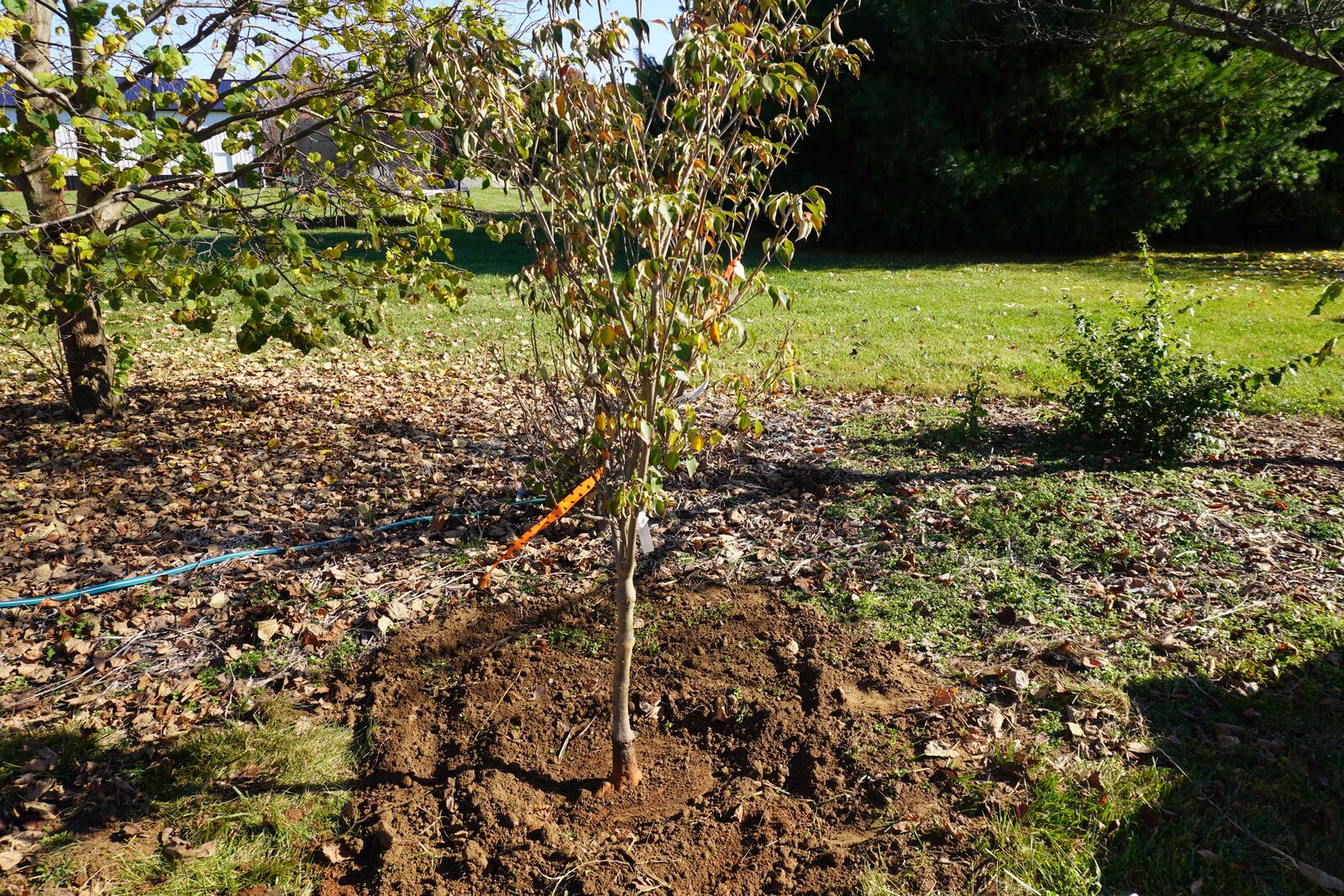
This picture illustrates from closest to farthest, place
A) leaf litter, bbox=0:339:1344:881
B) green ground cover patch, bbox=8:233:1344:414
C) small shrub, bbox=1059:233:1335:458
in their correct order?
1. leaf litter, bbox=0:339:1344:881
2. small shrub, bbox=1059:233:1335:458
3. green ground cover patch, bbox=8:233:1344:414

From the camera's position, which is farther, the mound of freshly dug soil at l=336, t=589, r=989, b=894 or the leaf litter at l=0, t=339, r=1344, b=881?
the leaf litter at l=0, t=339, r=1344, b=881

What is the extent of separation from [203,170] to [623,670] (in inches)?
132

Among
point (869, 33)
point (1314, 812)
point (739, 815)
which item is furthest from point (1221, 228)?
point (739, 815)

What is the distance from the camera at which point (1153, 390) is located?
5488 mm

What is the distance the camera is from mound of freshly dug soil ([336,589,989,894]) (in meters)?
2.71

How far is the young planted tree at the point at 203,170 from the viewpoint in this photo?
397cm

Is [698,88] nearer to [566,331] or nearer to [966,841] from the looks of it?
[566,331]

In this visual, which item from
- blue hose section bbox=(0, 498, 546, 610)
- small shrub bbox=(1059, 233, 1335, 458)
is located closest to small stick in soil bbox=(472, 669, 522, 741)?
blue hose section bbox=(0, 498, 546, 610)

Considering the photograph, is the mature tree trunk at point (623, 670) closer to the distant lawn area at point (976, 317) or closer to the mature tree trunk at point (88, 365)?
the distant lawn area at point (976, 317)

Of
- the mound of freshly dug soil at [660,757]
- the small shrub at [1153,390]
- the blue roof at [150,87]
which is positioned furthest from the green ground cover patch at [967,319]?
the mound of freshly dug soil at [660,757]

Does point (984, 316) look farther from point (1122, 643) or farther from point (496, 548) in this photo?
point (496, 548)

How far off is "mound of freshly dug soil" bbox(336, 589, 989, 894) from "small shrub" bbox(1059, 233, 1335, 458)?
3058mm

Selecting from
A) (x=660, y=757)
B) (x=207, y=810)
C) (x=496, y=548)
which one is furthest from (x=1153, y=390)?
(x=207, y=810)

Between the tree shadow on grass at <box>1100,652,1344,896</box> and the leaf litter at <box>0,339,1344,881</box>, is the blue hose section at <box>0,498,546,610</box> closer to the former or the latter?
the leaf litter at <box>0,339,1344,881</box>
